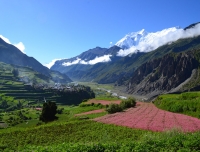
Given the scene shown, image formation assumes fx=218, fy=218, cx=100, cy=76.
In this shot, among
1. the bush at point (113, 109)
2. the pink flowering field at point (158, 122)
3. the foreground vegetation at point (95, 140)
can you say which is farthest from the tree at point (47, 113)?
the foreground vegetation at point (95, 140)

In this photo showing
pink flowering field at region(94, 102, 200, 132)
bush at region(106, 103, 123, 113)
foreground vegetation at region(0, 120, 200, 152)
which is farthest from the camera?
bush at region(106, 103, 123, 113)

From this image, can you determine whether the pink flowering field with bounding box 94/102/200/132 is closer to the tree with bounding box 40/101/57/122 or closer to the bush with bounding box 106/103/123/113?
the bush with bounding box 106/103/123/113

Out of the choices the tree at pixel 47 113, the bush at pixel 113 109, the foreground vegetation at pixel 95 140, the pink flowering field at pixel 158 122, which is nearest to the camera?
the foreground vegetation at pixel 95 140

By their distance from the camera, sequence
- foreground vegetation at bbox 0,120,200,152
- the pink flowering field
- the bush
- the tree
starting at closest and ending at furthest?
foreground vegetation at bbox 0,120,200,152 < the pink flowering field < the bush < the tree

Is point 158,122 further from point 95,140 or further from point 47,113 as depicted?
point 47,113

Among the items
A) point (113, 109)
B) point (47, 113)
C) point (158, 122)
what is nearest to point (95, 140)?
point (158, 122)

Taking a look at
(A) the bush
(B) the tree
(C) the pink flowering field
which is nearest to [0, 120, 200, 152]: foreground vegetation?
(C) the pink flowering field

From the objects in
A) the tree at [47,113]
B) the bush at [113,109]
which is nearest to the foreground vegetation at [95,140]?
the bush at [113,109]

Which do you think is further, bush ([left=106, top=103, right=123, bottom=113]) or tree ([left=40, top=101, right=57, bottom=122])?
tree ([left=40, top=101, right=57, bottom=122])

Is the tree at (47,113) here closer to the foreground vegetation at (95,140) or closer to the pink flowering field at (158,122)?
the pink flowering field at (158,122)

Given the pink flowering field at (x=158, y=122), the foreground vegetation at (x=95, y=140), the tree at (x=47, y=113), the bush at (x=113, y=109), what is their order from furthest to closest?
the tree at (x=47, y=113), the bush at (x=113, y=109), the pink flowering field at (x=158, y=122), the foreground vegetation at (x=95, y=140)

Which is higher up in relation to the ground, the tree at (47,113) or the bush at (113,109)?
the bush at (113,109)

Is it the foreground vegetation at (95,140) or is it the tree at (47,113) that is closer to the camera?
the foreground vegetation at (95,140)

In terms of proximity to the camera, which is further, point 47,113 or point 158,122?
point 47,113
